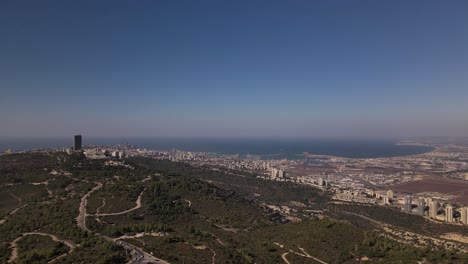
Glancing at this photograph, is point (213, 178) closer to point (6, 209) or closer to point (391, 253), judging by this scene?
point (6, 209)

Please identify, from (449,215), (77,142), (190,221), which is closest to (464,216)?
(449,215)

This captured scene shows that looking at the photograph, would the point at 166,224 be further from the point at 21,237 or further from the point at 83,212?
the point at 21,237

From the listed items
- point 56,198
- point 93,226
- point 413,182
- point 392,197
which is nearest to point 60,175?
point 56,198

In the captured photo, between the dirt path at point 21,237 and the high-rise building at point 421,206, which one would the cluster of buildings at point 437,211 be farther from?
the dirt path at point 21,237

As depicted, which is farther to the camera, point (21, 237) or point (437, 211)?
point (437, 211)

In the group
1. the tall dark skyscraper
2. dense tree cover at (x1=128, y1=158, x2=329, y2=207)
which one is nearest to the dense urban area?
dense tree cover at (x1=128, y1=158, x2=329, y2=207)

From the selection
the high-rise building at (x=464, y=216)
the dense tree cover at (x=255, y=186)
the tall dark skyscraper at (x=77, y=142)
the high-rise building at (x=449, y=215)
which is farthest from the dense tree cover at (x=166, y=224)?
the tall dark skyscraper at (x=77, y=142)

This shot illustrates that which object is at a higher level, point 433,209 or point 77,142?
point 77,142

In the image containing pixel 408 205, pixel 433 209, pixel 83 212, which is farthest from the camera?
pixel 408 205

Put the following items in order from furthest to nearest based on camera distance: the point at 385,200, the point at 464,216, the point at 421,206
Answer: the point at 385,200, the point at 421,206, the point at 464,216
